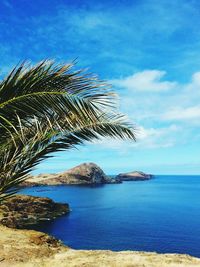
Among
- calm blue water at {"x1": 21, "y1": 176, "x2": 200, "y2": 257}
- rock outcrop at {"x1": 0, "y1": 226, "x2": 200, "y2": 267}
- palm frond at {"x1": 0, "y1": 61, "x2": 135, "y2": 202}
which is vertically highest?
palm frond at {"x1": 0, "y1": 61, "x2": 135, "y2": 202}

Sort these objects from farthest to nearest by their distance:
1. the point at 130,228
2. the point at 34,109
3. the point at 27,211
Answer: the point at 27,211
the point at 130,228
the point at 34,109

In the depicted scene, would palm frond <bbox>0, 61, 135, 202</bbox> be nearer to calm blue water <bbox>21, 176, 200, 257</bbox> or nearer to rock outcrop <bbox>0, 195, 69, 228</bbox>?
calm blue water <bbox>21, 176, 200, 257</bbox>

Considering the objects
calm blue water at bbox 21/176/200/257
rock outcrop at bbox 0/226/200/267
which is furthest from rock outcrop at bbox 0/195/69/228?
rock outcrop at bbox 0/226/200/267

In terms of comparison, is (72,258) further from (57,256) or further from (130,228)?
(130,228)

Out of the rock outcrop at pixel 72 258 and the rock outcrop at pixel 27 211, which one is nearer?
the rock outcrop at pixel 72 258

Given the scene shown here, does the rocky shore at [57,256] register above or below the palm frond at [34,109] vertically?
below

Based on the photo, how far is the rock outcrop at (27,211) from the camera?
324 ft

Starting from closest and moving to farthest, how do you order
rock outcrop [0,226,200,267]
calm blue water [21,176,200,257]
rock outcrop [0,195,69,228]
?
rock outcrop [0,226,200,267], calm blue water [21,176,200,257], rock outcrop [0,195,69,228]

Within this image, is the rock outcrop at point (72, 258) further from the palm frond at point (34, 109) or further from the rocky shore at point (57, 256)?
the palm frond at point (34, 109)

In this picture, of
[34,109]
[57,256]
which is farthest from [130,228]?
[34,109]

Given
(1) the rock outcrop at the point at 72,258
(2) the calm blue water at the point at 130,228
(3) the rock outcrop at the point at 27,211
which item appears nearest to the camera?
(1) the rock outcrop at the point at 72,258

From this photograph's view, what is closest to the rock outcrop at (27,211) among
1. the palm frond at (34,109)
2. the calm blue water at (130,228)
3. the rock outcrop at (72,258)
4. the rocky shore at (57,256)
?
the calm blue water at (130,228)

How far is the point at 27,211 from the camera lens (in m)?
106

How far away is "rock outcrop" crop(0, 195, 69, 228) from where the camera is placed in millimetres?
98831
